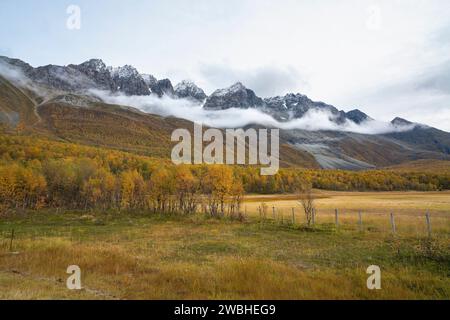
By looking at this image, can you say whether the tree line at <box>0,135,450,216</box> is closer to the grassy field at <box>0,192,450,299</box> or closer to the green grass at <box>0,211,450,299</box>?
the grassy field at <box>0,192,450,299</box>

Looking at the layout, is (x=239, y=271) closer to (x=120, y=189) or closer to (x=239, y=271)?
(x=239, y=271)

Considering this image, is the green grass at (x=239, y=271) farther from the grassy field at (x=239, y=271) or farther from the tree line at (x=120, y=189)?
the tree line at (x=120, y=189)

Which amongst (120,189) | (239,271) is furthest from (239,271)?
(120,189)

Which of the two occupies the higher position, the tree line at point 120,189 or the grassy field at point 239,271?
the tree line at point 120,189

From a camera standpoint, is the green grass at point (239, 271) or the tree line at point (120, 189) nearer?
the green grass at point (239, 271)

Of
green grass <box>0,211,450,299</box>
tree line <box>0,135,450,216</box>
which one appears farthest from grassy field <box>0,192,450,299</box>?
tree line <box>0,135,450,216</box>

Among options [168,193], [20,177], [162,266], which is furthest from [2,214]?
[162,266]

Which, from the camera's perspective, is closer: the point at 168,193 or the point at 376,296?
the point at 376,296

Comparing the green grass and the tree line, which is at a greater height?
the tree line

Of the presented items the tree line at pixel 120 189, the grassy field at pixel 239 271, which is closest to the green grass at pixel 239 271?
the grassy field at pixel 239 271
